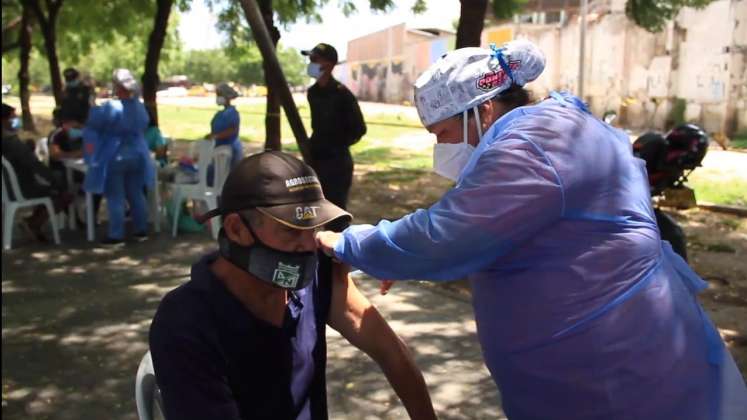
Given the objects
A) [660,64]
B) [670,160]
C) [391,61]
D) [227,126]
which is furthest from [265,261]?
[391,61]

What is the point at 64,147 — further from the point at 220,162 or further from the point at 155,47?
the point at 155,47

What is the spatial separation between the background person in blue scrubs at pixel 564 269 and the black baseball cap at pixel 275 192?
0.21 meters

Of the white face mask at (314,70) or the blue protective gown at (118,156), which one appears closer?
the white face mask at (314,70)

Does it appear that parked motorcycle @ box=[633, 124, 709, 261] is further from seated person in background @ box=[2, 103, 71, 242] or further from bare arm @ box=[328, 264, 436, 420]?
seated person in background @ box=[2, 103, 71, 242]

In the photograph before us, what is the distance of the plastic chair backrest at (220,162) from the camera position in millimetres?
7656

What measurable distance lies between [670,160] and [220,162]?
4941 mm

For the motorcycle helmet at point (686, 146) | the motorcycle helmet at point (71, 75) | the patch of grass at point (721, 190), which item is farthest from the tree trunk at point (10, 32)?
the motorcycle helmet at point (686, 146)

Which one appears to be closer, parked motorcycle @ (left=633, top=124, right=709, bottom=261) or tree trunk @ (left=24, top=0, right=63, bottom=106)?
parked motorcycle @ (left=633, top=124, right=709, bottom=261)

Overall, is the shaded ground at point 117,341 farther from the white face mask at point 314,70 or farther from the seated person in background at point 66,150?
the white face mask at point 314,70

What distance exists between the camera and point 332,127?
6.16 m

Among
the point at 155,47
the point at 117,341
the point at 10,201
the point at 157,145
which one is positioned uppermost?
the point at 155,47

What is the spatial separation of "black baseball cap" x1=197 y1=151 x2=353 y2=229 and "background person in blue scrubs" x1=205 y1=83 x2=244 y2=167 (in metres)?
5.70

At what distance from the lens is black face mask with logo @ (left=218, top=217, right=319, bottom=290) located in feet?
6.65

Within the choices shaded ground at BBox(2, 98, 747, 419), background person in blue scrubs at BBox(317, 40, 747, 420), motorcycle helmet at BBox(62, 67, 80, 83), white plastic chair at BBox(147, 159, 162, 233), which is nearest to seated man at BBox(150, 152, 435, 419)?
background person in blue scrubs at BBox(317, 40, 747, 420)
